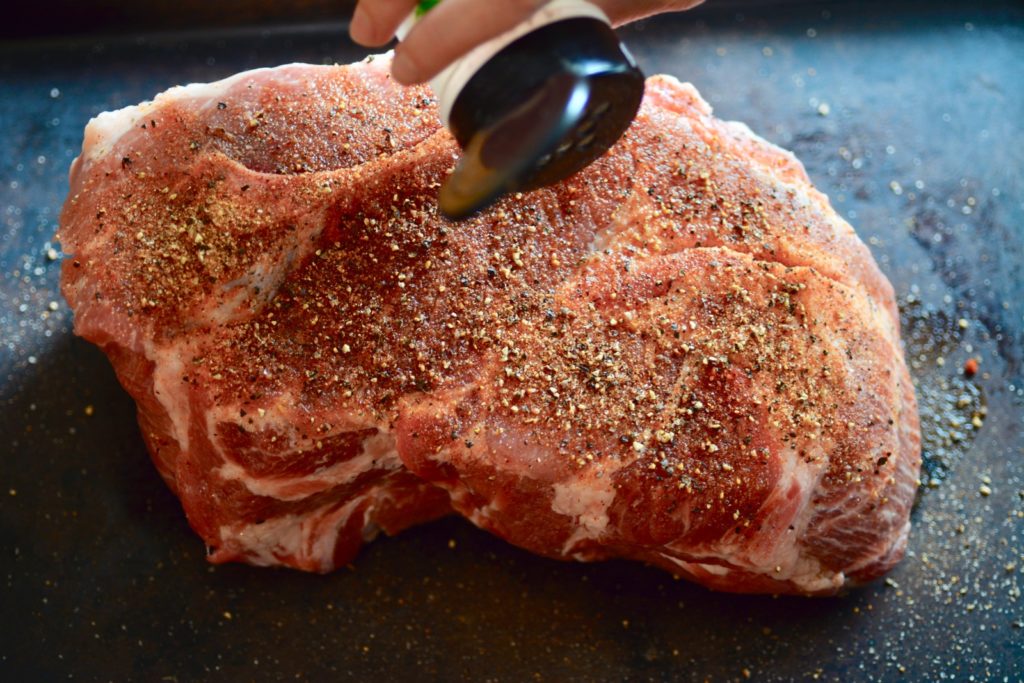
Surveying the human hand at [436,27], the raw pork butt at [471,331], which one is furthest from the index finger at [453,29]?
the raw pork butt at [471,331]

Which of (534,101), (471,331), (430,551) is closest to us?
(534,101)

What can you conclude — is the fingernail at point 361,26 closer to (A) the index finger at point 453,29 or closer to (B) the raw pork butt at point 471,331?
(A) the index finger at point 453,29

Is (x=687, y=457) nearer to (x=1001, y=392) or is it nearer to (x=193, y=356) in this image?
(x=193, y=356)

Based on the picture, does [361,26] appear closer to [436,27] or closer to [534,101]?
[436,27]

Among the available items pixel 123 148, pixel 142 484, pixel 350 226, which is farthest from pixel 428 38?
pixel 142 484

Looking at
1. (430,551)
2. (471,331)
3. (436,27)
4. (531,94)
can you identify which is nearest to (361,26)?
(436,27)
